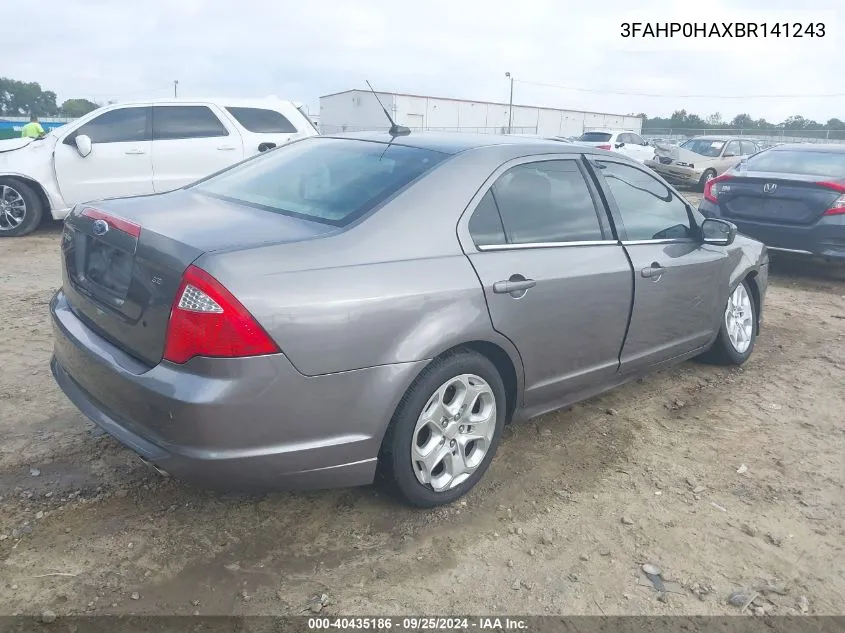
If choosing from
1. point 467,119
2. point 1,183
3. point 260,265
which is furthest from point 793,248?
point 467,119

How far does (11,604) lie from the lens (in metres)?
2.24

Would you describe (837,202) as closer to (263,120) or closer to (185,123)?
(263,120)

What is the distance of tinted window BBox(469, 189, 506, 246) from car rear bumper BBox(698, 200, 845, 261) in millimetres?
4655

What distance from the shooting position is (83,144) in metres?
8.05

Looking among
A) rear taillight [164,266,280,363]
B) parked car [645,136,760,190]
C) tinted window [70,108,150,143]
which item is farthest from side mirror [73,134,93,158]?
parked car [645,136,760,190]

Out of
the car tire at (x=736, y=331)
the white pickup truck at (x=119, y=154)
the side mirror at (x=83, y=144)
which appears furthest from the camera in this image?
the white pickup truck at (x=119, y=154)

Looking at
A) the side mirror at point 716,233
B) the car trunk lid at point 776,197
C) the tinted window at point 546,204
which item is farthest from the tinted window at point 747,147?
the tinted window at point 546,204

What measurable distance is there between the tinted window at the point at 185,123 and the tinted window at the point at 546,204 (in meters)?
6.75

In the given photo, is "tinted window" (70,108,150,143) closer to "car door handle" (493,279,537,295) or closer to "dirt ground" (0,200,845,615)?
"dirt ground" (0,200,845,615)

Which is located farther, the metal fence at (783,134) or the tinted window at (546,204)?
the metal fence at (783,134)

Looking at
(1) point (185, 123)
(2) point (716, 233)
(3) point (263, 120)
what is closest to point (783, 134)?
(3) point (263, 120)

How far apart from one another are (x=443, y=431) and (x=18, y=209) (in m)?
7.64

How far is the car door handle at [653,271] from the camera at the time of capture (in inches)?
142

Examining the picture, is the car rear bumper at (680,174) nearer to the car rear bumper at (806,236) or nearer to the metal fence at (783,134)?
the car rear bumper at (806,236)
